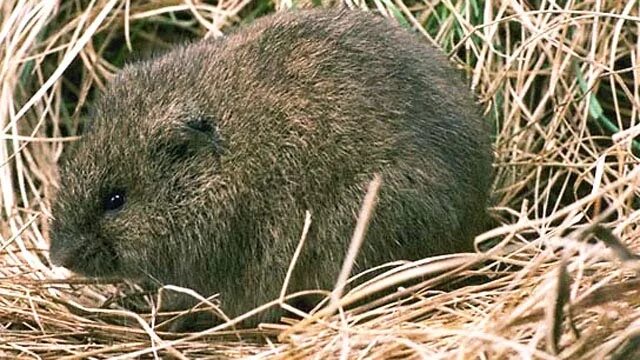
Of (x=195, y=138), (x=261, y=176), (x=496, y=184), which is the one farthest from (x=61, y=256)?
(x=496, y=184)

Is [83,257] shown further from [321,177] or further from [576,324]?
[576,324]

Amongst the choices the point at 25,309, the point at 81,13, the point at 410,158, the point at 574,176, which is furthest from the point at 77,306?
the point at 574,176

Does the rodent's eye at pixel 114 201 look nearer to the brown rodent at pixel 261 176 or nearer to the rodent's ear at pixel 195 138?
the brown rodent at pixel 261 176

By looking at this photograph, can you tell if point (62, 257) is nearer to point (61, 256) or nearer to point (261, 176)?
point (61, 256)

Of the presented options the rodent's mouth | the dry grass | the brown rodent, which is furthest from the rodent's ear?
the dry grass

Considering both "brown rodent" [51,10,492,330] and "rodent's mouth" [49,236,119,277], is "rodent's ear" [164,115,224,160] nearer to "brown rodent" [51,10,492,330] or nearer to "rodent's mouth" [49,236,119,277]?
"brown rodent" [51,10,492,330]

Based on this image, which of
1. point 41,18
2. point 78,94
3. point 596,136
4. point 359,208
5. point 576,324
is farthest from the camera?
point 78,94

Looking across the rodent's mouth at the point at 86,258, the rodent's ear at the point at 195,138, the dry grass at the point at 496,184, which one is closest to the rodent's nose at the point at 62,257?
the rodent's mouth at the point at 86,258

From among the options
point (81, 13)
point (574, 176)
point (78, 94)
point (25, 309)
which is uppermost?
point (81, 13)
